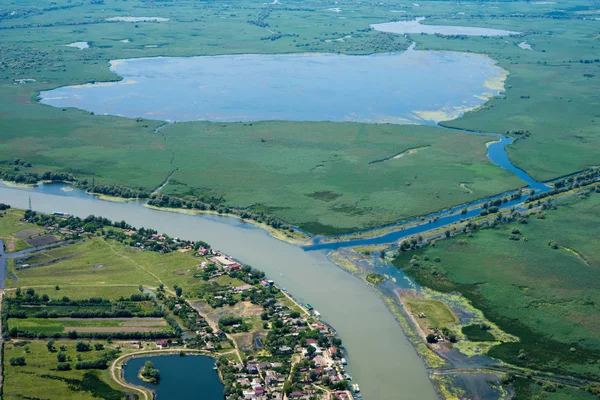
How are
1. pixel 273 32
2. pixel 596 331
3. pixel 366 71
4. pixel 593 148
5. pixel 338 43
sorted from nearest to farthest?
pixel 596 331 < pixel 593 148 < pixel 366 71 < pixel 338 43 < pixel 273 32

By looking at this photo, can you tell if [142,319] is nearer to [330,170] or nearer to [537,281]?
[537,281]

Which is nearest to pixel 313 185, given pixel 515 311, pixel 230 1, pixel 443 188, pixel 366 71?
pixel 443 188

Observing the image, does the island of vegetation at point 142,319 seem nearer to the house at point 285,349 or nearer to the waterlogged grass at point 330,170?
the house at point 285,349

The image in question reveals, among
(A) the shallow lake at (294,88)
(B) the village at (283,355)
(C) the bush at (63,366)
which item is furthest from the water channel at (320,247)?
(C) the bush at (63,366)

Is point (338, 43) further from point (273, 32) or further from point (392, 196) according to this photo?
point (392, 196)

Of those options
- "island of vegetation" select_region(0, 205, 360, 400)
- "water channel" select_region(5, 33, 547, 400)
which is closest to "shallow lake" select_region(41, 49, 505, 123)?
"water channel" select_region(5, 33, 547, 400)

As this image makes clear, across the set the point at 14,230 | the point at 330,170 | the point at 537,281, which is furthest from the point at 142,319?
the point at 330,170
